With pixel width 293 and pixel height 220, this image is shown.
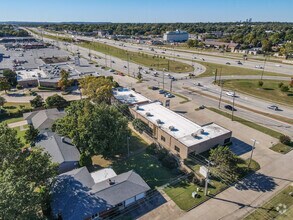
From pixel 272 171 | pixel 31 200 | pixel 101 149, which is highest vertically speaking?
pixel 31 200

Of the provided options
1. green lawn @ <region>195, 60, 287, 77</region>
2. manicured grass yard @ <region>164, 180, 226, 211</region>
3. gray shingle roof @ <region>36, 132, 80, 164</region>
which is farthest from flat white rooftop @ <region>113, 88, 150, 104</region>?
green lawn @ <region>195, 60, 287, 77</region>

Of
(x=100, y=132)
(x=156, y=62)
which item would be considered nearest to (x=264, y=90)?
(x=156, y=62)

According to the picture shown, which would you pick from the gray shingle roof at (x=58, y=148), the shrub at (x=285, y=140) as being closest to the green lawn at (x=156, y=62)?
the shrub at (x=285, y=140)

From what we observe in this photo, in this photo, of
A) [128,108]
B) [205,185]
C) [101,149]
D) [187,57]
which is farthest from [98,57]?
[205,185]

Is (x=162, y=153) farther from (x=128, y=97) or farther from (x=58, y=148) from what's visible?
(x=128, y=97)

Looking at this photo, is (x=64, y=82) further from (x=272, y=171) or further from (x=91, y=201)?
(x=272, y=171)

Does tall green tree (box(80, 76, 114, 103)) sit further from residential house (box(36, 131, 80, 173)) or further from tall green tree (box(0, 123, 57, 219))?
tall green tree (box(0, 123, 57, 219))
